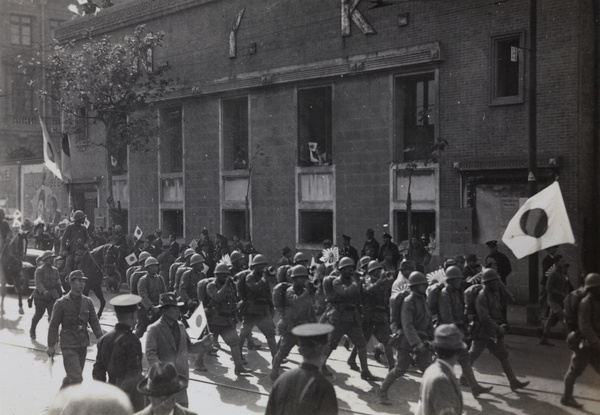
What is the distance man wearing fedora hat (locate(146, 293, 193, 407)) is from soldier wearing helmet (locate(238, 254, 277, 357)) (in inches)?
152

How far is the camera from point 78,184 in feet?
102

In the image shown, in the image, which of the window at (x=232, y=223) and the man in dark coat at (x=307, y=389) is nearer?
the man in dark coat at (x=307, y=389)

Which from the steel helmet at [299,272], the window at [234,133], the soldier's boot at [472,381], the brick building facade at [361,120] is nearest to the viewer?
the soldier's boot at [472,381]

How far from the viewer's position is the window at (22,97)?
137 ft

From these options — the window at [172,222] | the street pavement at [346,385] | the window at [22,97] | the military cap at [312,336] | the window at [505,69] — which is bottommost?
the street pavement at [346,385]

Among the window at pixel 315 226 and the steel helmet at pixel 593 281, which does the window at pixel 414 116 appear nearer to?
the window at pixel 315 226

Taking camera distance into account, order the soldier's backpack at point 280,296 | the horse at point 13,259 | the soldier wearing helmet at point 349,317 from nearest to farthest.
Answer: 1. the soldier wearing helmet at point 349,317
2. the soldier's backpack at point 280,296
3. the horse at point 13,259

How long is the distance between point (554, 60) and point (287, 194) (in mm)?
A: 9761

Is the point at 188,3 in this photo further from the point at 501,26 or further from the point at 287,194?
the point at 501,26

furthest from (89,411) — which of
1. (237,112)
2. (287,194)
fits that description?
(237,112)

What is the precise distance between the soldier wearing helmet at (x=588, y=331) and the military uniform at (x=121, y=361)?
5511 mm

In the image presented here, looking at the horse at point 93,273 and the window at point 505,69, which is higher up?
the window at point 505,69

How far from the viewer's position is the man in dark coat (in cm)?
494

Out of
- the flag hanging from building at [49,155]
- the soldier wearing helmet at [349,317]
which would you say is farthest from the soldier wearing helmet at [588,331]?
the flag hanging from building at [49,155]
